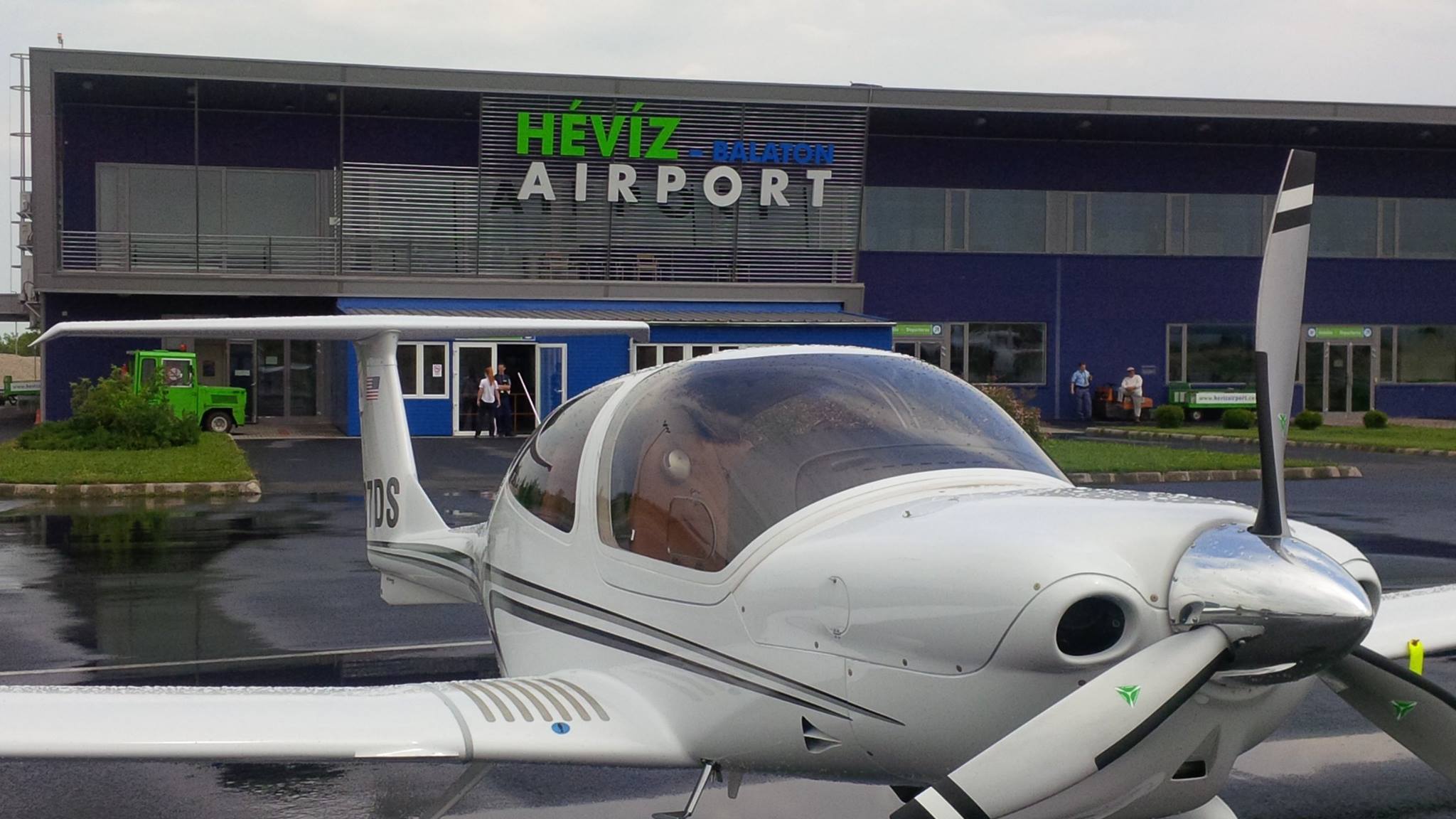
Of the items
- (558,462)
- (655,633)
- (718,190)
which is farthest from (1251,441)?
(655,633)

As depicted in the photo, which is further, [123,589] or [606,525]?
[123,589]

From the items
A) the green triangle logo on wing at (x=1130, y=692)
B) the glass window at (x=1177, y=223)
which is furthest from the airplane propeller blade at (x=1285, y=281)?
the glass window at (x=1177, y=223)

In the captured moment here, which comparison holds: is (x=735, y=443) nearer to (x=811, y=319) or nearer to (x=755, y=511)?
(x=755, y=511)

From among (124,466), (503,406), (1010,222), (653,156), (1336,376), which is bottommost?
(124,466)

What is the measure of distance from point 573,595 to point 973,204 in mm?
38579

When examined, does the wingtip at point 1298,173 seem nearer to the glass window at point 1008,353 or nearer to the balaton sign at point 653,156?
the balaton sign at point 653,156

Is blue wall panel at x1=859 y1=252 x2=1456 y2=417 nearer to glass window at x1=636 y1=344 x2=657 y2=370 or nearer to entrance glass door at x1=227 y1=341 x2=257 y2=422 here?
glass window at x1=636 y1=344 x2=657 y2=370

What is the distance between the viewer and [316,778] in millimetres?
6316

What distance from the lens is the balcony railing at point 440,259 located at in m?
36.4

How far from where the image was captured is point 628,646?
4.86m

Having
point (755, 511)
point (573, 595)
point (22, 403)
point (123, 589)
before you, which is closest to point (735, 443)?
point (755, 511)

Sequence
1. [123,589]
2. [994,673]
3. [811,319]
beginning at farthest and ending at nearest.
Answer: [811,319], [123,589], [994,673]

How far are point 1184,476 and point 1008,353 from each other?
69.0 ft

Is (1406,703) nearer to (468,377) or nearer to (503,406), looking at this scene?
(503,406)
